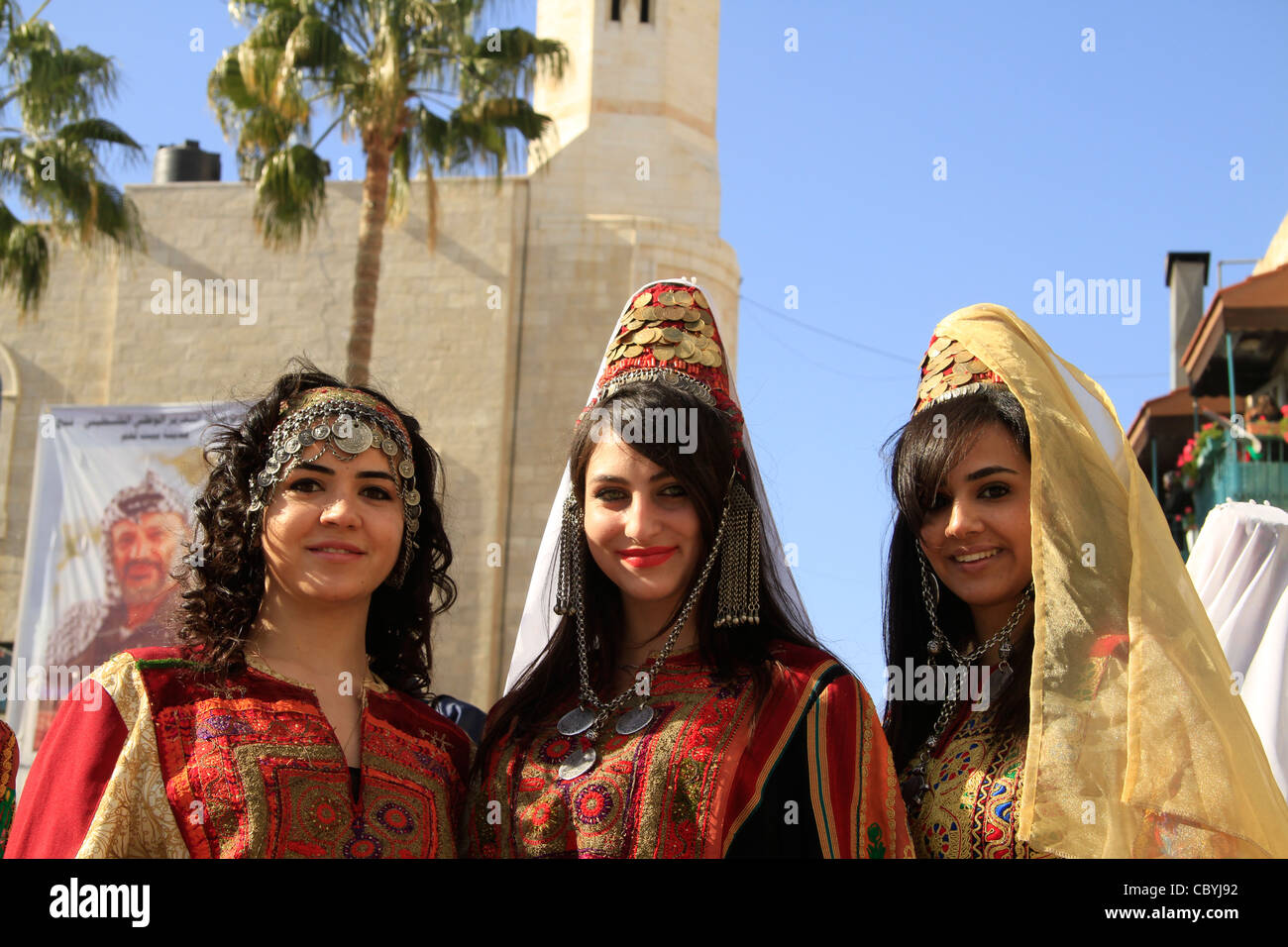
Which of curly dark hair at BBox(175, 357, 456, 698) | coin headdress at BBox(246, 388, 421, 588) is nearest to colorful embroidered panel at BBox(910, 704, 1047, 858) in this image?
curly dark hair at BBox(175, 357, 456, 698)

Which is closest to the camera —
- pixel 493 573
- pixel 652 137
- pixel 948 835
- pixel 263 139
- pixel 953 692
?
pixel 948 835

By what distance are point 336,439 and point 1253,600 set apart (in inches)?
122

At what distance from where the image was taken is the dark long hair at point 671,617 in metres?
3.27

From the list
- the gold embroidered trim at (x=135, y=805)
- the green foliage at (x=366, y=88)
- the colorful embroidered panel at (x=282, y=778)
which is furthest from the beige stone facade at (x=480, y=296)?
the gold embroidered trim at (x=135, y=805)

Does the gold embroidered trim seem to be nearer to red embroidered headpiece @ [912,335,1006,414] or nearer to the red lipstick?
the red lipstick

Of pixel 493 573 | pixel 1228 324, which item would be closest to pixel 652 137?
pixel 493 573

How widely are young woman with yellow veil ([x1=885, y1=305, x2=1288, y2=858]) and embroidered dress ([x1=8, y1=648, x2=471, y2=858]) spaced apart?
121cm

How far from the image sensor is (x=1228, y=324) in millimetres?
13742

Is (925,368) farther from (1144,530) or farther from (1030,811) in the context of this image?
(1030,811)

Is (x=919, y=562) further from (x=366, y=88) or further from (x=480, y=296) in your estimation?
(x=480, y=296)

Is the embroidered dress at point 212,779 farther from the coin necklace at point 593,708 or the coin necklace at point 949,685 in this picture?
the coin necklace at point 949,685

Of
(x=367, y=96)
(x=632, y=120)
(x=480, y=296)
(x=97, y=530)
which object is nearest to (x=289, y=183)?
(x=367, y=96)

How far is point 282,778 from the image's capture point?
2.99m
